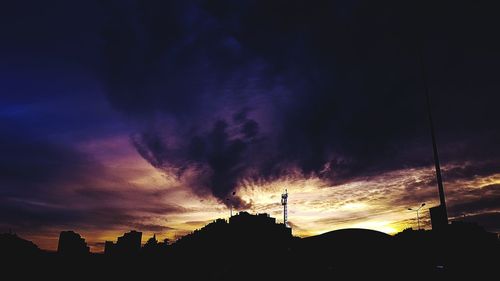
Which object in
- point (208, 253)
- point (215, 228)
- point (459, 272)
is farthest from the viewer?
point (215, 228)

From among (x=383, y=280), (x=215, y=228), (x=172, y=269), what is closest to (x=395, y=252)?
(x=383, y=280)

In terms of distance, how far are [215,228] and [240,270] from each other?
154974 millimetres

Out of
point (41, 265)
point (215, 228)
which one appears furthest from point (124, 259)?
point (215, 228)

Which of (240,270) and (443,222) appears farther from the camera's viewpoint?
(240,270)

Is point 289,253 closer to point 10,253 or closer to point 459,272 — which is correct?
point 459,272

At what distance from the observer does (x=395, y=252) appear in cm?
1805

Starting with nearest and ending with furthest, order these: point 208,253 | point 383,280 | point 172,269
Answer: point 383,280
point 172,269
point 208,253

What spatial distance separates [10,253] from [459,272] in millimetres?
114212

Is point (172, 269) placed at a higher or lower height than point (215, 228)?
lower

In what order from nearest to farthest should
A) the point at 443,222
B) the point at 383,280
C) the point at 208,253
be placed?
the point at 383,280, the point at 443,222, the point at 208,253

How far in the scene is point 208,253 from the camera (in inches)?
6196

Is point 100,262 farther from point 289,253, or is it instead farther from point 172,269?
point 289,253

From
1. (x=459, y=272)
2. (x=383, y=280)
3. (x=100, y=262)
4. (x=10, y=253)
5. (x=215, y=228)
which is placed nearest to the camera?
(x=383, y=280)

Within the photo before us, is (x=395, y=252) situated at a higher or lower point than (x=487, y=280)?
higher
